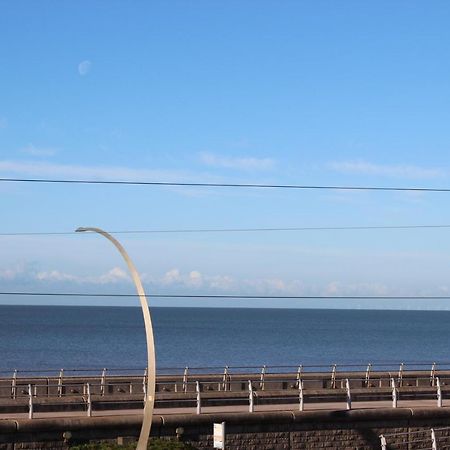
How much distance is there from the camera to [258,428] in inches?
1117

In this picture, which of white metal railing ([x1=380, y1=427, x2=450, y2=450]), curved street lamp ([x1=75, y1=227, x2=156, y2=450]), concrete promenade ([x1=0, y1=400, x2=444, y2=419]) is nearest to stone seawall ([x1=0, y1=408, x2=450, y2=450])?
white metal railing ([x1=380, y1=427, x2=450, y2=450])

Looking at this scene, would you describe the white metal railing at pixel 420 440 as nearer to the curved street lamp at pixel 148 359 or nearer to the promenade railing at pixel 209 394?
the promenade railing at pixel 209 394

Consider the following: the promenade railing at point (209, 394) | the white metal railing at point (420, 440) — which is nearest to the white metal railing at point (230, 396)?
the promenade railing at point (209, 394)

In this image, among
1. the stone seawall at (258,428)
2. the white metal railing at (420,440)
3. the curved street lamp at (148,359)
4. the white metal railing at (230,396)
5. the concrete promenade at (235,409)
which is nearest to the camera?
the curved street lamp at (148,359)

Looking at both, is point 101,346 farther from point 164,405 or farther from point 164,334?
point 164,405

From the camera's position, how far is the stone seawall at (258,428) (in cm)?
2577

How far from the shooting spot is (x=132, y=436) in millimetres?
26781

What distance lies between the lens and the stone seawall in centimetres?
2577

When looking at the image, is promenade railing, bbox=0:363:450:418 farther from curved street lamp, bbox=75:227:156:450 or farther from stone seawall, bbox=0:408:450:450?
curved street lamp, bbox=75:227:156:450

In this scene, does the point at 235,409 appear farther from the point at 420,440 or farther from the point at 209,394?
the point at 420,440

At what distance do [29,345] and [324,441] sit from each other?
117 metres

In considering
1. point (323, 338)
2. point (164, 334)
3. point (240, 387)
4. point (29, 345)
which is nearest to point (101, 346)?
point (29, 345)

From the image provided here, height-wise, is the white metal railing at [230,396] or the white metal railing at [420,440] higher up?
the white metal railing at [230,396]

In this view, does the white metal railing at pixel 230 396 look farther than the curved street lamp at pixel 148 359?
Yes
